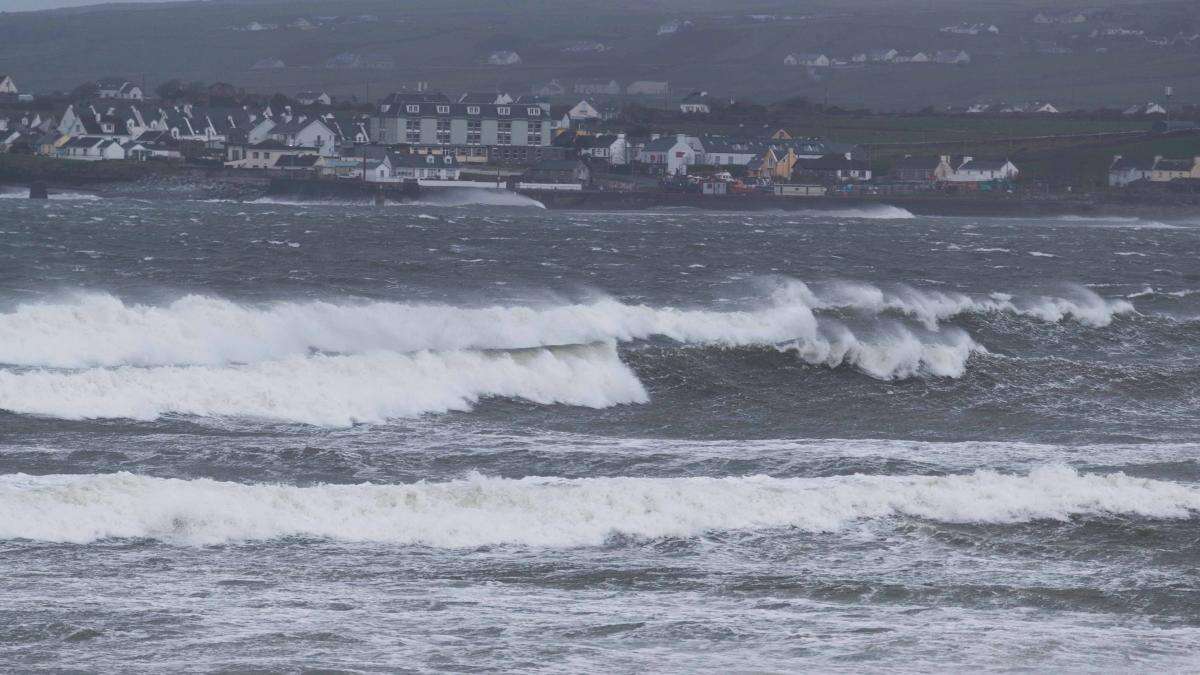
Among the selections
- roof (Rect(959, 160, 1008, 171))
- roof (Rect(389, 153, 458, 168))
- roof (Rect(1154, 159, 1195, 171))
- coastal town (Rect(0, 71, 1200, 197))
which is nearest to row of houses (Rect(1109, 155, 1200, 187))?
roof (Rect(1154, 159, 1195, 171))

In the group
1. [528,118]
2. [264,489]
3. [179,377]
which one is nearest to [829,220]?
[528,118]

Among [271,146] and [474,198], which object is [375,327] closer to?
[474,198]

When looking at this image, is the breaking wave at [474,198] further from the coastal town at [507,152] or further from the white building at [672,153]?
the white building at [672,153]

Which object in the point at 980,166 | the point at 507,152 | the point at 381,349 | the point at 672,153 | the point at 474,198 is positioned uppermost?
the point at 672,153

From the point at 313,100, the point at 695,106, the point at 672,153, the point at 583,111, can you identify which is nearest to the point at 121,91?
the point at 313,100

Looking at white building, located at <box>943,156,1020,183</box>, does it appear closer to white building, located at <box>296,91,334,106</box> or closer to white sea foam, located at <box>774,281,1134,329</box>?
white building, located at <box>296,91,334,106</box>
